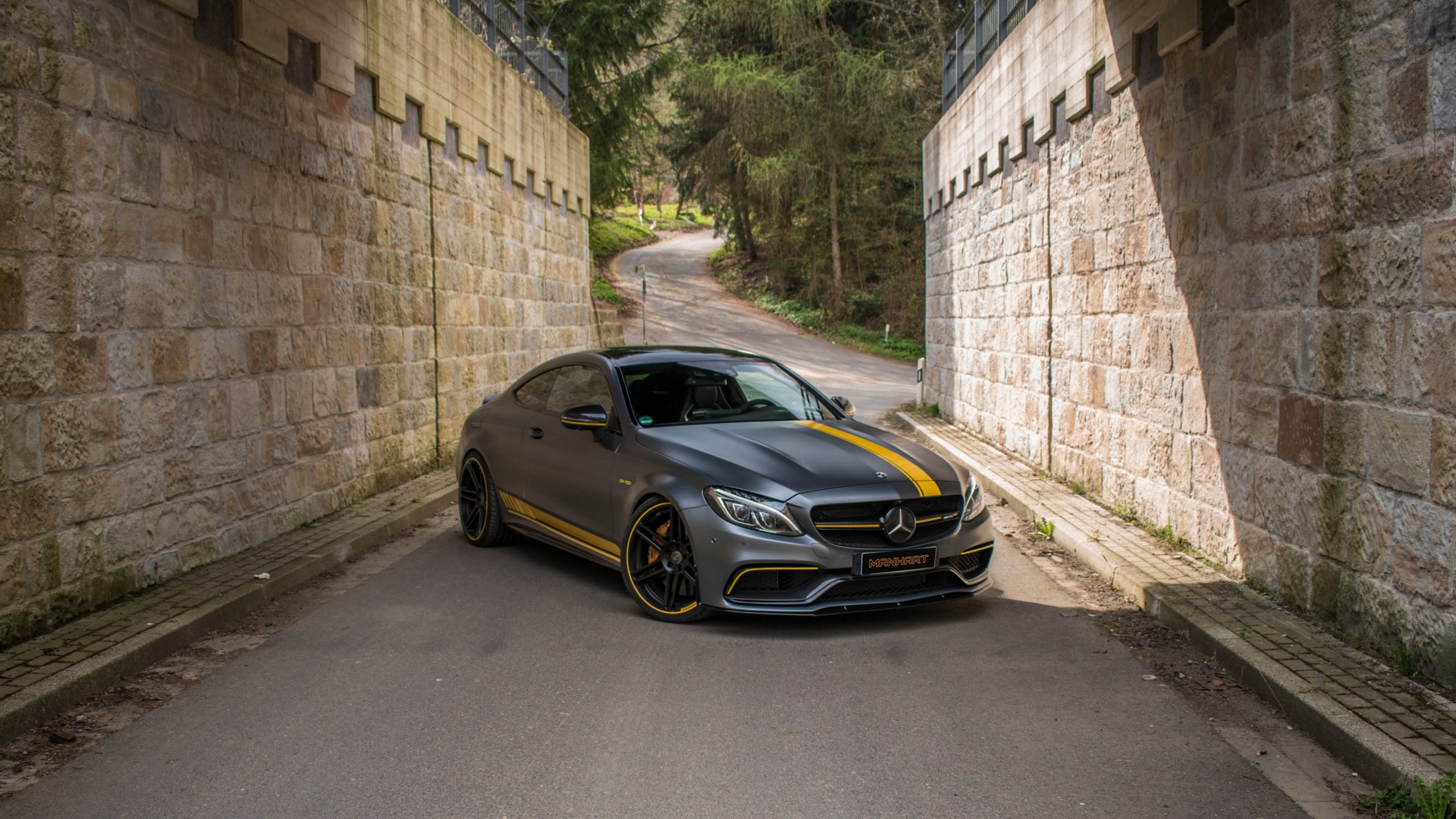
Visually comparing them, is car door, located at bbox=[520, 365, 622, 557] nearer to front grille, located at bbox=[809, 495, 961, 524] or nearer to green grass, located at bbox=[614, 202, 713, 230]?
front grille, located at bbox=[809, 495, 961, 524]

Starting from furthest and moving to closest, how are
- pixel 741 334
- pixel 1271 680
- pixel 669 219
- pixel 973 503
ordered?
pixel 669 219 < pixel 741 334 < pixel 973 503 < pixel 1271 680

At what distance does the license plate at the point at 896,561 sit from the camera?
236 inches

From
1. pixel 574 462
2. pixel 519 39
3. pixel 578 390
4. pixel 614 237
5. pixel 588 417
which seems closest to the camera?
pixel 588 417

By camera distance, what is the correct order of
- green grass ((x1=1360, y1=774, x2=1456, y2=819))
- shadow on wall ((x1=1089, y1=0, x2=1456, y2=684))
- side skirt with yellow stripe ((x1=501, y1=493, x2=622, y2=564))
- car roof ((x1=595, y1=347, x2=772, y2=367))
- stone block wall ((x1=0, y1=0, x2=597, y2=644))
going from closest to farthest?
green grass ((x1=1360, y1=774, x2=1456, y2=819)) → shadow on wall ((x1=1089, y1=0, x2=1456, y2=684)) → stone block wall ((x1=0, y1=0, x2=597, y2=644)) → side skirt with yellow stripe ((x1=501, y1=493, x2=622, y2=564)) → car roof ((x1=595, y1=347, x2=772, y2=367))

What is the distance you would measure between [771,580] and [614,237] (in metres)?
59.2

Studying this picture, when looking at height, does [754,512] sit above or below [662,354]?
below

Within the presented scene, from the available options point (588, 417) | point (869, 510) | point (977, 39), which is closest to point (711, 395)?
point (588, 417)

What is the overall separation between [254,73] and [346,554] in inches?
140

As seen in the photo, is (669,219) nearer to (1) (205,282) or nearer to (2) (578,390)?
(2) (578,390)

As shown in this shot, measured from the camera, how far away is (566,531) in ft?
24.5

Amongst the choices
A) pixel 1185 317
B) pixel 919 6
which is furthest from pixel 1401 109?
pixel 919 6

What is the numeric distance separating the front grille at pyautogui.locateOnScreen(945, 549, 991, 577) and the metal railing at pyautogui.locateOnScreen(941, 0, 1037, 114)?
8094mm

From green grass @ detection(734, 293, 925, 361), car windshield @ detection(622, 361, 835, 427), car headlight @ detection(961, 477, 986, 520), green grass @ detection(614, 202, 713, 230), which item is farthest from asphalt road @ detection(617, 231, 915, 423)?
green grass @ detection(614, 202, 713, 230)

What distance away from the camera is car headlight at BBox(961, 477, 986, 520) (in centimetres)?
648
